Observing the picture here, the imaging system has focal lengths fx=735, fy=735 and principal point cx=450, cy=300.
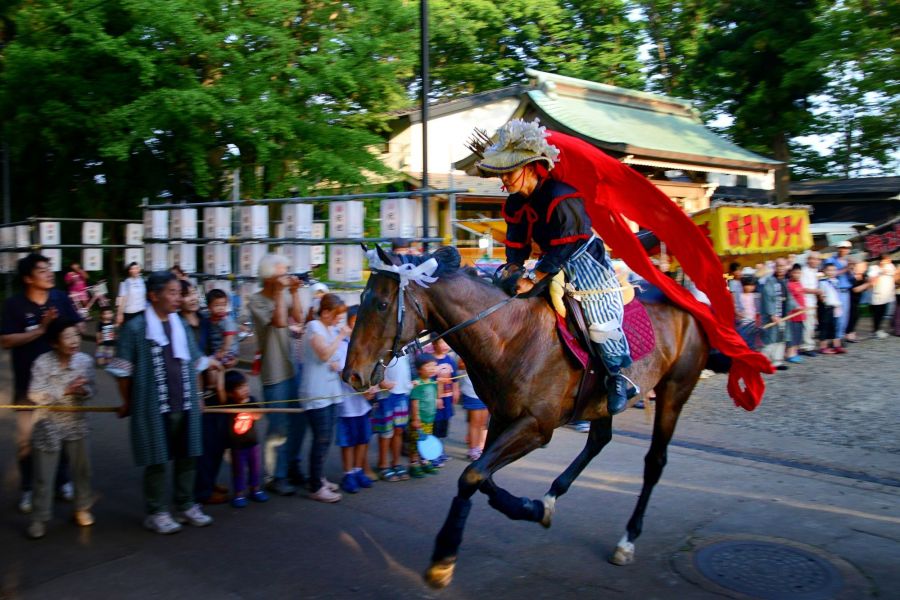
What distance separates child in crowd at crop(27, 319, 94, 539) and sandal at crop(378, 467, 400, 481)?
2.51m

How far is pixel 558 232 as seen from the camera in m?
4.82

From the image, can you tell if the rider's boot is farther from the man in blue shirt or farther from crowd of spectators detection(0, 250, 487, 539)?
the man in blue shirt

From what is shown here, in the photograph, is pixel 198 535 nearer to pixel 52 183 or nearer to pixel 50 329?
pixel 50 329

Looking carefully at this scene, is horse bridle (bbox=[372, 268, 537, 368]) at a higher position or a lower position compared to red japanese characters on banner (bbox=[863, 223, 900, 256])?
lower

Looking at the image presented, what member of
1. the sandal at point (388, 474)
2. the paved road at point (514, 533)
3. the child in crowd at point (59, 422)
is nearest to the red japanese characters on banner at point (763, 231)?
the paved road at point (514, 533)

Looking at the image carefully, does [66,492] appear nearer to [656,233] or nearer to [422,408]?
[422,408]

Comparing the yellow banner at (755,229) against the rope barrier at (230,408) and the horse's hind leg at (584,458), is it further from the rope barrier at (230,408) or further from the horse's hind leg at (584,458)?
the rope barrier at (230,408)

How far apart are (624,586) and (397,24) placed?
13.6 m

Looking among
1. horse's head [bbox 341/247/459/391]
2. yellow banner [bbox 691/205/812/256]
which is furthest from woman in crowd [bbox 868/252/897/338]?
horse's head [bbox 341/247/459/391]

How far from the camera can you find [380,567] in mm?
4988

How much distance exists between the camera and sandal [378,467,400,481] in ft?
23.0

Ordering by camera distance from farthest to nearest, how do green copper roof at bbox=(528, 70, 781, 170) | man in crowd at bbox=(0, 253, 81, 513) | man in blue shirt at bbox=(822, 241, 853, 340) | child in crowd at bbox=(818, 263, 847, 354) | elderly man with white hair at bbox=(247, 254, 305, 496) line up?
green copper roof at bbox=(528, 70, 781, 170)
man in blue shirt at bbox=(822, 241, 853, 340)
child in crowd at bbox=(818, 263, 847, 354)
elderly man with white hair at bbox=(247, 254, 305, 496)
man in crowd at bbox=(0, 253, 81, 513)

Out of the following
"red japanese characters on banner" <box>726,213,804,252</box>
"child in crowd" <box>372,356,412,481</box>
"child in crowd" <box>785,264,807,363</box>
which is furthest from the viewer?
"red japanese characters on banner" <box>726,213,804,252</box>

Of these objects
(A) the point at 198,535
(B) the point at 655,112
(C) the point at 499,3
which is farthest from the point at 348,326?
(C) the point at 499,3
